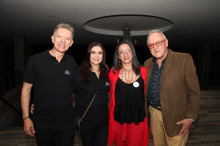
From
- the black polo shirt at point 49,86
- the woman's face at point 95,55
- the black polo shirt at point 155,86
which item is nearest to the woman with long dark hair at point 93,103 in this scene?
the woman's face at point 95,55

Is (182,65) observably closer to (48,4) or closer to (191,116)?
(191,116)

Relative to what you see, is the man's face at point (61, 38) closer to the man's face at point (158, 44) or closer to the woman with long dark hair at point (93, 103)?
the woman with long dark hair at point (93, 103)

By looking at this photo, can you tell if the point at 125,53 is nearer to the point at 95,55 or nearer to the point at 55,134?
the point at 95,55

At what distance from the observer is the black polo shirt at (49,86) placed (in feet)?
5.46

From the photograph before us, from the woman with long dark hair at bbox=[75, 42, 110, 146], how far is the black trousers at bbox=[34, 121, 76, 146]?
20 centimetres

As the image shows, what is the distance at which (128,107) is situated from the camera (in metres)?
2.04

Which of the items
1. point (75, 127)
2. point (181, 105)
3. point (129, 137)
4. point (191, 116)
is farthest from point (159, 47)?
point (75, 127)

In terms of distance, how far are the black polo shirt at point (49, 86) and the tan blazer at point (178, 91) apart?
1.12 metres

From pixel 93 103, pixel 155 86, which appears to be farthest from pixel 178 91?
pixel 93 103

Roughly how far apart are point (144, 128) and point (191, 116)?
0.60 metres

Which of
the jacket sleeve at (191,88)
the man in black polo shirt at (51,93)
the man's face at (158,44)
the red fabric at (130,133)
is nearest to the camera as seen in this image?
the man in black polo shirt at (51,93)

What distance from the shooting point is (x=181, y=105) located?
1878mm

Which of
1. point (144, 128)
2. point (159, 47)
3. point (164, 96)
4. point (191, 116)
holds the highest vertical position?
point (159, 47)

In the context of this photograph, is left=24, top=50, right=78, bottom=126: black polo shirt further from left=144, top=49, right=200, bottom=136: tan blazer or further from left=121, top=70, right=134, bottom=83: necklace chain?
left=144, top=49, right=200, bottom=136: tan blazer
